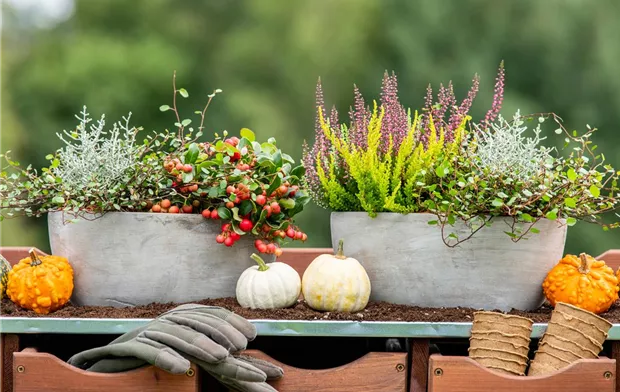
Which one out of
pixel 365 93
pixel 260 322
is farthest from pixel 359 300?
pixel 365 93

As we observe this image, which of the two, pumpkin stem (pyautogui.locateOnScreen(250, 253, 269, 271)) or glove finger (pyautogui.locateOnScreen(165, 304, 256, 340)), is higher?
pumpkin stem (pyautogui.locateOnScreen(250, 253, 269, 271))

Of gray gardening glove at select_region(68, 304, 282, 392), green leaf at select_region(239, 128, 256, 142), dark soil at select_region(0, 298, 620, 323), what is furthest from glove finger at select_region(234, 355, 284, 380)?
green leaf at select_region(239, 128, 256, 142)

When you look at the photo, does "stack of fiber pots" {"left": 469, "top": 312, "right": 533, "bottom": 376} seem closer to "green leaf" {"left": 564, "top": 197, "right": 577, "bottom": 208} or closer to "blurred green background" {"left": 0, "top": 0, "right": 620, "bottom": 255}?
"green leaf" {"left": 564, "top": 197, "right": 577, "bottom": 208}

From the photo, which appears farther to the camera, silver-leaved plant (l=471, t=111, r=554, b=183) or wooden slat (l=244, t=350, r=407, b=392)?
silver-leaved plant (l=471, t=111, r=554, b=183)

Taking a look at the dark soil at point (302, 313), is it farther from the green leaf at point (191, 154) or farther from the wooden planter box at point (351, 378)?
the green leaf at point (191, 154)

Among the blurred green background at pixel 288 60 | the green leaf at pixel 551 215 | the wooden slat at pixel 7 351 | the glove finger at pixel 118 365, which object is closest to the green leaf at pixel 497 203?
the green leaf at pixel 551 215

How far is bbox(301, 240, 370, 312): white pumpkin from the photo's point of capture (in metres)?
1.75

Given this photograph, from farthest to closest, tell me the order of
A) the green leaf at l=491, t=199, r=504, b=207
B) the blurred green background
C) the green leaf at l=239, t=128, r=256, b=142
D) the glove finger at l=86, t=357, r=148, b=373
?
the blurred green background
the green leaf at l=239, t=128, r=256, b=142
the green leaf at l=491, t=199, r=504, b=207
the glove finger at l=86, t=357, r=148, b=373

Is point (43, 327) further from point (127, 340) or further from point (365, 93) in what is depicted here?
point (365, 93)

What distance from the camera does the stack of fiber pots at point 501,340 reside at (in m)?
1.65

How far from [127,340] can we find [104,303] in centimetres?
28

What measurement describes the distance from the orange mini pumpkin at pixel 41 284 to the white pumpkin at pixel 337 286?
1.94 ft

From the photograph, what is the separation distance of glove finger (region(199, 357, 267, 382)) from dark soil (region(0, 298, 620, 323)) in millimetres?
146

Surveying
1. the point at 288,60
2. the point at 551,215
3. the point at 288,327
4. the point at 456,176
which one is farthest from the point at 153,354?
the point at 288,60
